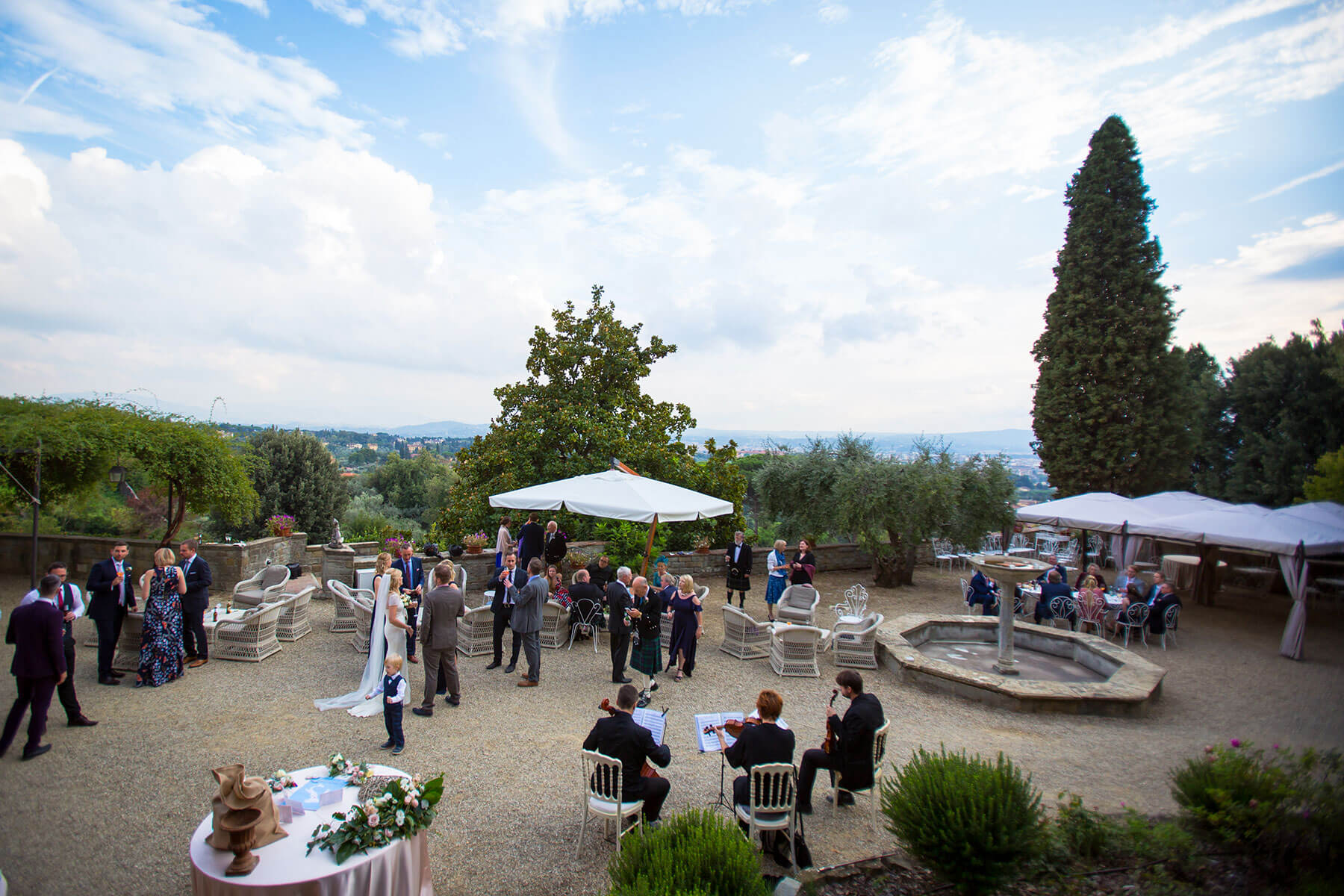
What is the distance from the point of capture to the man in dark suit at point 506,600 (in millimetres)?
8273

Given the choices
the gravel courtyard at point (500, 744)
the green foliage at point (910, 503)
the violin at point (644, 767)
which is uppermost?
the green foliage at point (910, 503)

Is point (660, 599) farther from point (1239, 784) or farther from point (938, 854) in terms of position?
point (1239, 784)

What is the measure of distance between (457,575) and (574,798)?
6799mm

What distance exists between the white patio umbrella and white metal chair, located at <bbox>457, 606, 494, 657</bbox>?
1.65 m

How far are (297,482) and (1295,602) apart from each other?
29.5 metres

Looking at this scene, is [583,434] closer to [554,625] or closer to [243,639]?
[554,625]

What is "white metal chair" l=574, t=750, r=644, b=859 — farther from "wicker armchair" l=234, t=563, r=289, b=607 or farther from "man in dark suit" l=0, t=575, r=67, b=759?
"wicker armchair" l=234, t=563, r=289, b=607

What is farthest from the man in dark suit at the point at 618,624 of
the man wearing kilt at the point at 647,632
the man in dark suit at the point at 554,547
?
the man in dark suit at the point at 554,547

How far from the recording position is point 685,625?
8.38m

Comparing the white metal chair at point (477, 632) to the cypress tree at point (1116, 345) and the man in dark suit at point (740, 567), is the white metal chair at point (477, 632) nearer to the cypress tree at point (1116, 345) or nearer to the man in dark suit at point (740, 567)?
the man in dark suit at point (740, 567)

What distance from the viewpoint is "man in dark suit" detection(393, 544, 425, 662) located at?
8133 millimetres

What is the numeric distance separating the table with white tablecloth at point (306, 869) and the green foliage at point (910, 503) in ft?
40.3

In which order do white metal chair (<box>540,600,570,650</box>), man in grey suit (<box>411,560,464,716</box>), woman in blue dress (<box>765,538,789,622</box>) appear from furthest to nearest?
woman in blue dress (<box>765,538,789,622</box>) < white metal chair (<box>540,600,570,650</box>) < man in grey suit (<box>411,560,464,716</box>)

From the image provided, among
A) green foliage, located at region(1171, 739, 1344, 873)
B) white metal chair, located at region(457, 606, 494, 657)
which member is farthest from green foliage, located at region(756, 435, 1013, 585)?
green foliage, located at region(1171, 739, 1344, 873)
